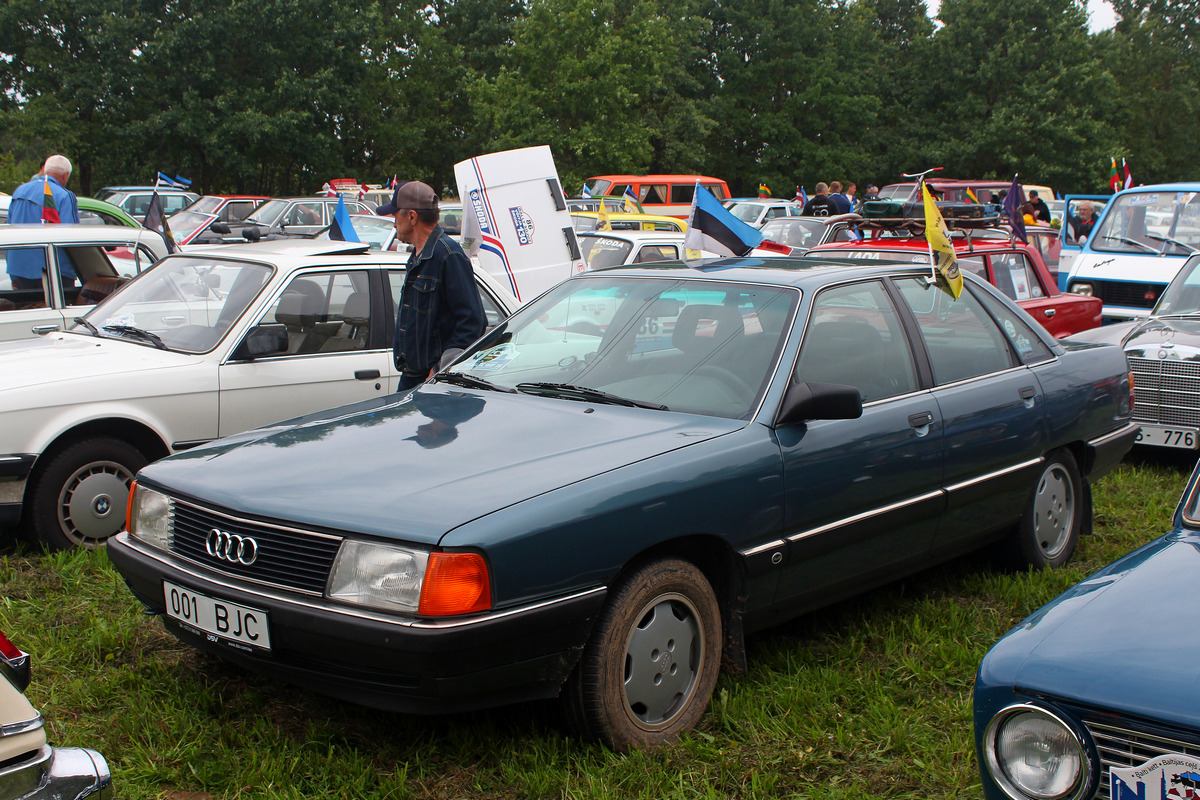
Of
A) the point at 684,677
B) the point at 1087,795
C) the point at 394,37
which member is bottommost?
the point at 684,677

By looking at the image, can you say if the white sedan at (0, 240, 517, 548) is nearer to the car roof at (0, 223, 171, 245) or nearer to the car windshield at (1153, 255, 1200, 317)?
the car roof at (0, 223, 171, 245)

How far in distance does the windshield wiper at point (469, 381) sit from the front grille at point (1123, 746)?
246 centimetres

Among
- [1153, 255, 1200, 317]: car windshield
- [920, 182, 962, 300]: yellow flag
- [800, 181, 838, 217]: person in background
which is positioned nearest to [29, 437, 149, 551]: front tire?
[920, 182, 962, 300]: yellow flag

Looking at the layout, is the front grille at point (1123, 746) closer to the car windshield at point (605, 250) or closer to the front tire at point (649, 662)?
the front tire at point (649, 662)

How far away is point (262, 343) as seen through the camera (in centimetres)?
538

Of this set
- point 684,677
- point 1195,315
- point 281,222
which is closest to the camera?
point 684,677

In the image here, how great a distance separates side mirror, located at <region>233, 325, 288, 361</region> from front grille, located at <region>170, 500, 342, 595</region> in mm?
2188

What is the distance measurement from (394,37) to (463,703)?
41194 millimetres

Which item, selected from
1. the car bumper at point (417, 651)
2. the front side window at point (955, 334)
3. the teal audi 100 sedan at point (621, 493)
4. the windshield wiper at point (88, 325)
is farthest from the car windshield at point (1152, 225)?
the car bumper at point (417, 651)

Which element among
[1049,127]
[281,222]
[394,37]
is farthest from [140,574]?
[1049,127]

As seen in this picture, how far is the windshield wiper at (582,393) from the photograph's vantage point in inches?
151

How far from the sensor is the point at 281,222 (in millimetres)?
21484

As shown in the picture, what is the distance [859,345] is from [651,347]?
2.75 feet

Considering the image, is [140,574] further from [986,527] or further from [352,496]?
[986,527]
